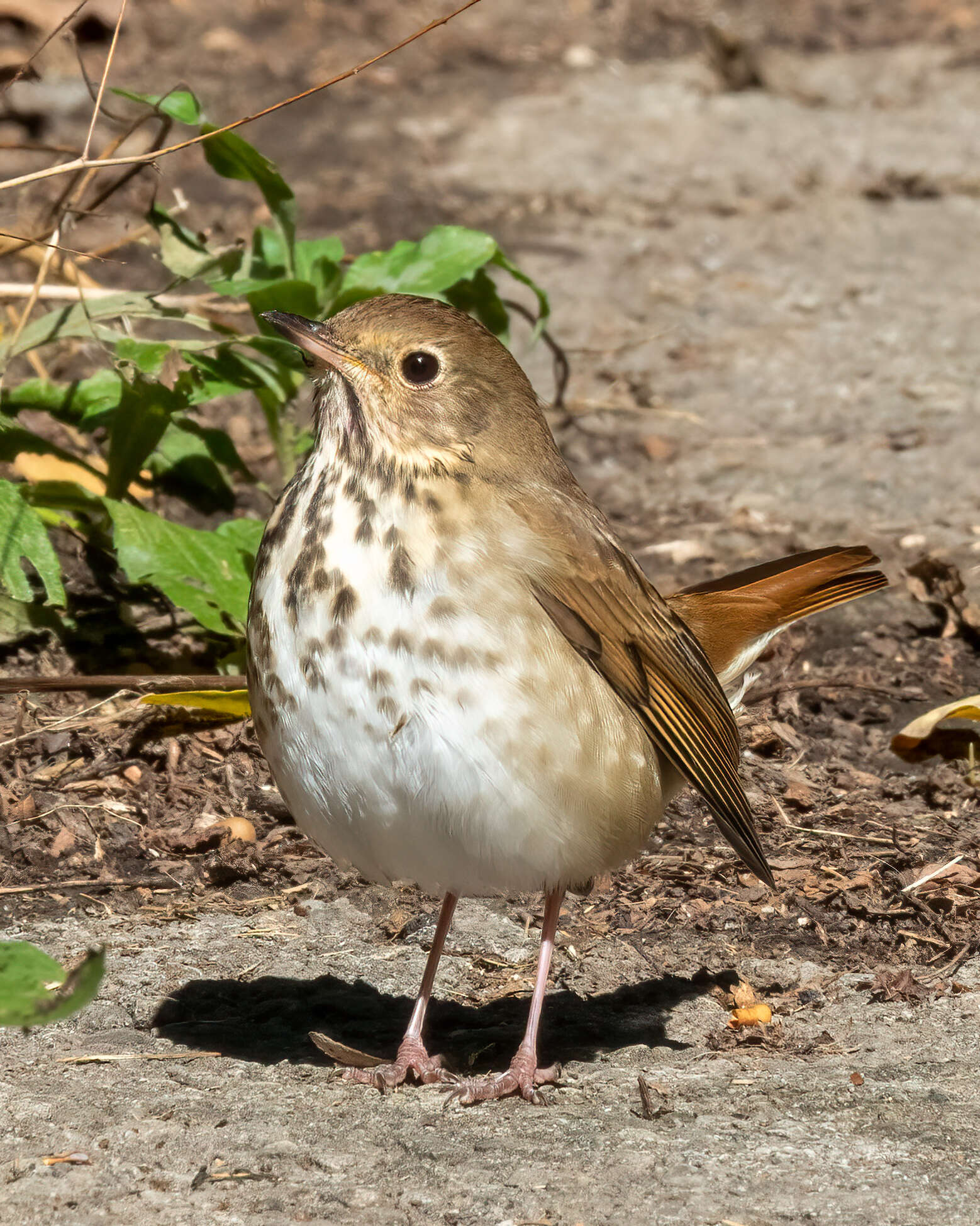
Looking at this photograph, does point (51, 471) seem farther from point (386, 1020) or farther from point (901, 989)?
point (901, 989)

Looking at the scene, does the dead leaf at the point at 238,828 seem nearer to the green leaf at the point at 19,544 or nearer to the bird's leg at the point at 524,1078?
the green leaf at the point at 19,544

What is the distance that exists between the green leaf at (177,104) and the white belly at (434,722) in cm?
197

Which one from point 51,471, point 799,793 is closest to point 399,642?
point 799,793

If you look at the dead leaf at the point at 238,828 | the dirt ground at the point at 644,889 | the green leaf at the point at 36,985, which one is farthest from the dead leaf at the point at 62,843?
the green leaf at the point at 36,985

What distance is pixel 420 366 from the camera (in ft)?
11.6

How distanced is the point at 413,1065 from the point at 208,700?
1.64m

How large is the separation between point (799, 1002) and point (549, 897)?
0.77 meters

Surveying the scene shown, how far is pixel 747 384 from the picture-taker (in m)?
8.72

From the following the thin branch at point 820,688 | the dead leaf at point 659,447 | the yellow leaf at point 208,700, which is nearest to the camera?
the yellow leaf at point 208,700

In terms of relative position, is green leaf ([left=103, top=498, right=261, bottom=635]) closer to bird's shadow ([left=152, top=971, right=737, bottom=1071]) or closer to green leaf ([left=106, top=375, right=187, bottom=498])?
green leaf ([left=106, top=375, right=187, bottom=498])

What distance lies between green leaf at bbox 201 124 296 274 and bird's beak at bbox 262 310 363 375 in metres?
1.65

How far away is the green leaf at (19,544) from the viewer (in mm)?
4547

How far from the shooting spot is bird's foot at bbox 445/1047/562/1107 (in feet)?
11.7

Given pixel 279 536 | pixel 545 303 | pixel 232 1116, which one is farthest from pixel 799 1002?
pixel 545 303
